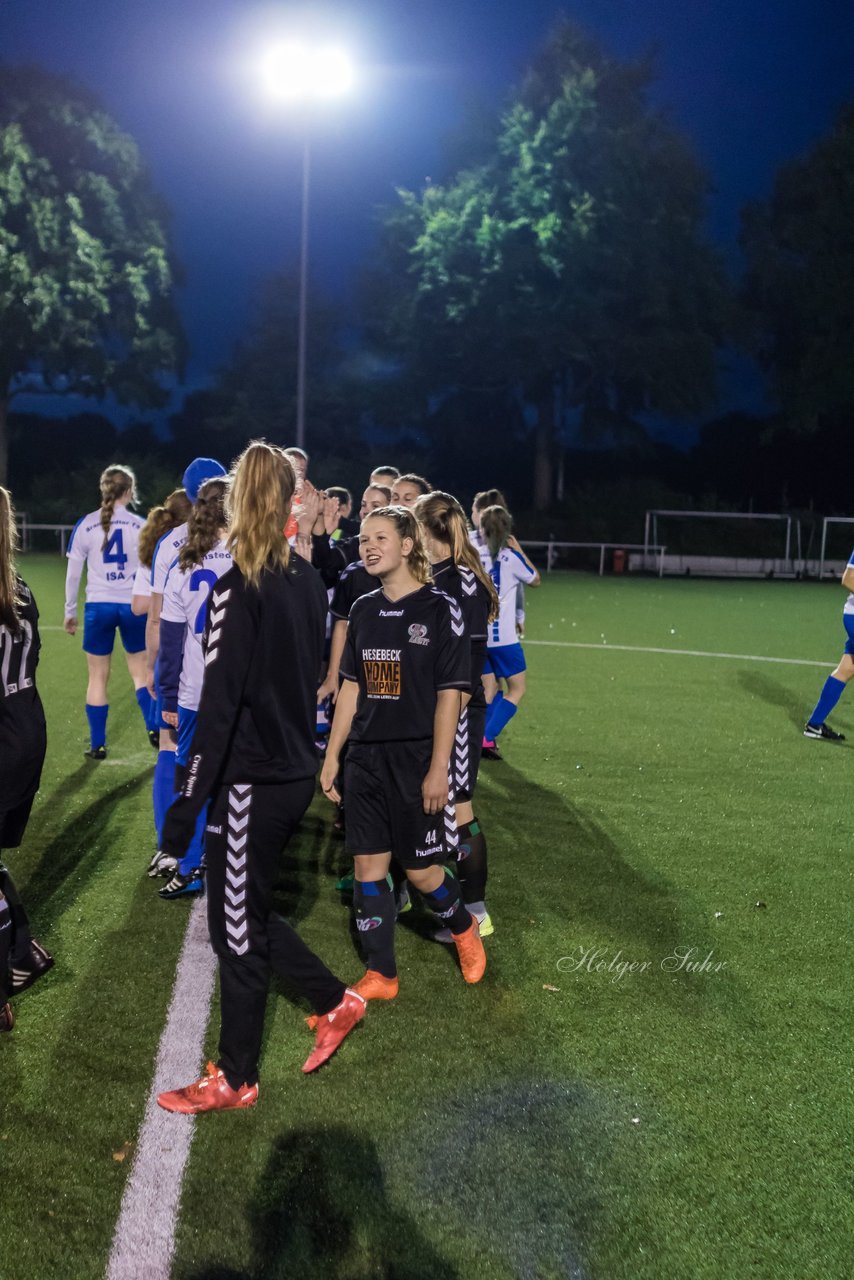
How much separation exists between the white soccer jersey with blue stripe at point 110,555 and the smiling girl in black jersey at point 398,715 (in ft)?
14.3

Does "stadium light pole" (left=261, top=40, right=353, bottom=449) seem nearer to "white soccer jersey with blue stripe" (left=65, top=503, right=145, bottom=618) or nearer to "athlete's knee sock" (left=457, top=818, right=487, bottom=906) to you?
"white soccer jersey with blue stripe" (left=65, top=503, right=145, bottom=618)

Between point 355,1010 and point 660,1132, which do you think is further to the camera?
point 355,1010

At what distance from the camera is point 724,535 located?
37688mm

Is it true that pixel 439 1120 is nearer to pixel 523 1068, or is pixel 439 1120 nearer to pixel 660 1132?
pixel 523 1068

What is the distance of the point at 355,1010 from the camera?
12.1ft

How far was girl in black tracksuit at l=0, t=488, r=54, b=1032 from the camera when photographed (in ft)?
11.9

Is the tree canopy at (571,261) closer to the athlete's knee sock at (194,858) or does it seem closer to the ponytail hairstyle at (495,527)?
the ponytail hairstyle at (495,527)

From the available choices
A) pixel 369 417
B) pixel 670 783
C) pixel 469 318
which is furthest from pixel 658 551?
pixel 670 783

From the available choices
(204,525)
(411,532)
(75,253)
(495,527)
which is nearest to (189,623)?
(204,525)

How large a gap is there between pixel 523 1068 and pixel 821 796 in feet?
15.1

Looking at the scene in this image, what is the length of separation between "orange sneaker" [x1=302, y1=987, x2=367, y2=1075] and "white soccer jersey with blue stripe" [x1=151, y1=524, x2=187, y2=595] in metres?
2.59

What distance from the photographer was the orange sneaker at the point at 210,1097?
335 centimetres

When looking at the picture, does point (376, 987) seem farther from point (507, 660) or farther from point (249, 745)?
point (507, 660)

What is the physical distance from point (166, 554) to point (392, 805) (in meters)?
2.21
